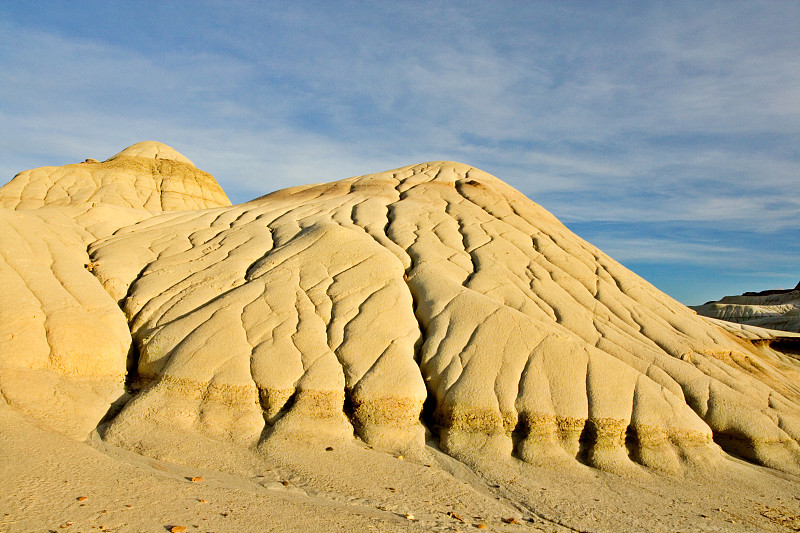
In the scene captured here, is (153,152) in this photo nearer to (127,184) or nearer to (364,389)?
(127,184)

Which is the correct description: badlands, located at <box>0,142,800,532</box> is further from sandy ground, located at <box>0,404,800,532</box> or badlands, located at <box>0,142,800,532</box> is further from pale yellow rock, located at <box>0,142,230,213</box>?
pale yellow rock, located at <box>0,142,230,213</box>

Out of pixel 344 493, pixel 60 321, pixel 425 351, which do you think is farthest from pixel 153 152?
pixel 344 493

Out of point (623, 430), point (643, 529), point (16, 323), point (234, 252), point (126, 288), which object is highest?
point (234, 252)

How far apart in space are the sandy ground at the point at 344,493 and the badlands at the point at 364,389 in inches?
1.3

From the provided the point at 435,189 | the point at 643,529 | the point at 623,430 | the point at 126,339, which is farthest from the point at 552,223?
the point at 126,339

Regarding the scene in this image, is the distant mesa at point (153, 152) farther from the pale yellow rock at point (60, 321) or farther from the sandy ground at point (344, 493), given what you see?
the sandy ground at point (344, 493)

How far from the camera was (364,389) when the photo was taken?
867 cm

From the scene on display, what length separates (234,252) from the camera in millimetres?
11789

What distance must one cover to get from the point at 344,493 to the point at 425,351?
316 cm

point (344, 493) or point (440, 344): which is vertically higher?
point (440, 344)

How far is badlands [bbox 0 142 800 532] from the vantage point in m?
6.59

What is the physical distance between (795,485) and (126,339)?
1033 centimetres

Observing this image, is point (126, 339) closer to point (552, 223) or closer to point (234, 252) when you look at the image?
point (234, 252)

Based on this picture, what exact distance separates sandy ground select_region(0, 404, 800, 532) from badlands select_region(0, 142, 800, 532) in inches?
1.3
